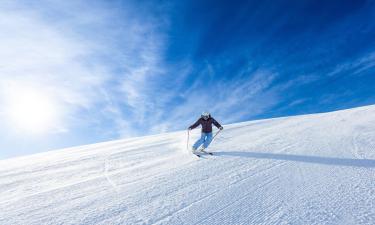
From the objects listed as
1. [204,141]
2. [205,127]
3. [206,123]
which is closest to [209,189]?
[204,141]

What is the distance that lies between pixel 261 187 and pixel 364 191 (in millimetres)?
1644

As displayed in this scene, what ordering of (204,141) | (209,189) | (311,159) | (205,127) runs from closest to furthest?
(209,189), (311,159), (204,141), (205,127)

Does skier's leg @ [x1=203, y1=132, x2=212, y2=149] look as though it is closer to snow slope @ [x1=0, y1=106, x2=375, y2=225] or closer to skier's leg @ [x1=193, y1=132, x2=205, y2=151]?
skier's leg @ [x1=193, y1=132, x2=205, y2=151]

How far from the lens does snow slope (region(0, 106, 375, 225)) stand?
3.71 meters

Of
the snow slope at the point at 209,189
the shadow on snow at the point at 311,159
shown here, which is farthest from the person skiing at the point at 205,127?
the snow slope at the point at 209,189

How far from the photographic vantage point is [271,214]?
364 centimetres

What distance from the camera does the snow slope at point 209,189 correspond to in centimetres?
371

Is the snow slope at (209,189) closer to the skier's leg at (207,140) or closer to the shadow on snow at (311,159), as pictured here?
the shadow on snow at (311,159)

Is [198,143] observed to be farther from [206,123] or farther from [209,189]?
[209,189]

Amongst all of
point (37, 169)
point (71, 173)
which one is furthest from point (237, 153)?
point (37, 169)

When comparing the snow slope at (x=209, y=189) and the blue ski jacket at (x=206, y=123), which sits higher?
the blue ski jacket at (x=206, y=123)

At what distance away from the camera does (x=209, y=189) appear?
4816mm

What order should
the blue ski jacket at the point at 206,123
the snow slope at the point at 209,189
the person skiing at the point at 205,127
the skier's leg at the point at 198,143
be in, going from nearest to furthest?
the snow slope at the point at 209,189, the skier's leg at the point at 198,143, the person skiing at the point at 205,127, the blue ski jacket at the point at 206,123

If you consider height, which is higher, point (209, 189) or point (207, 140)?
point (207, 140)
